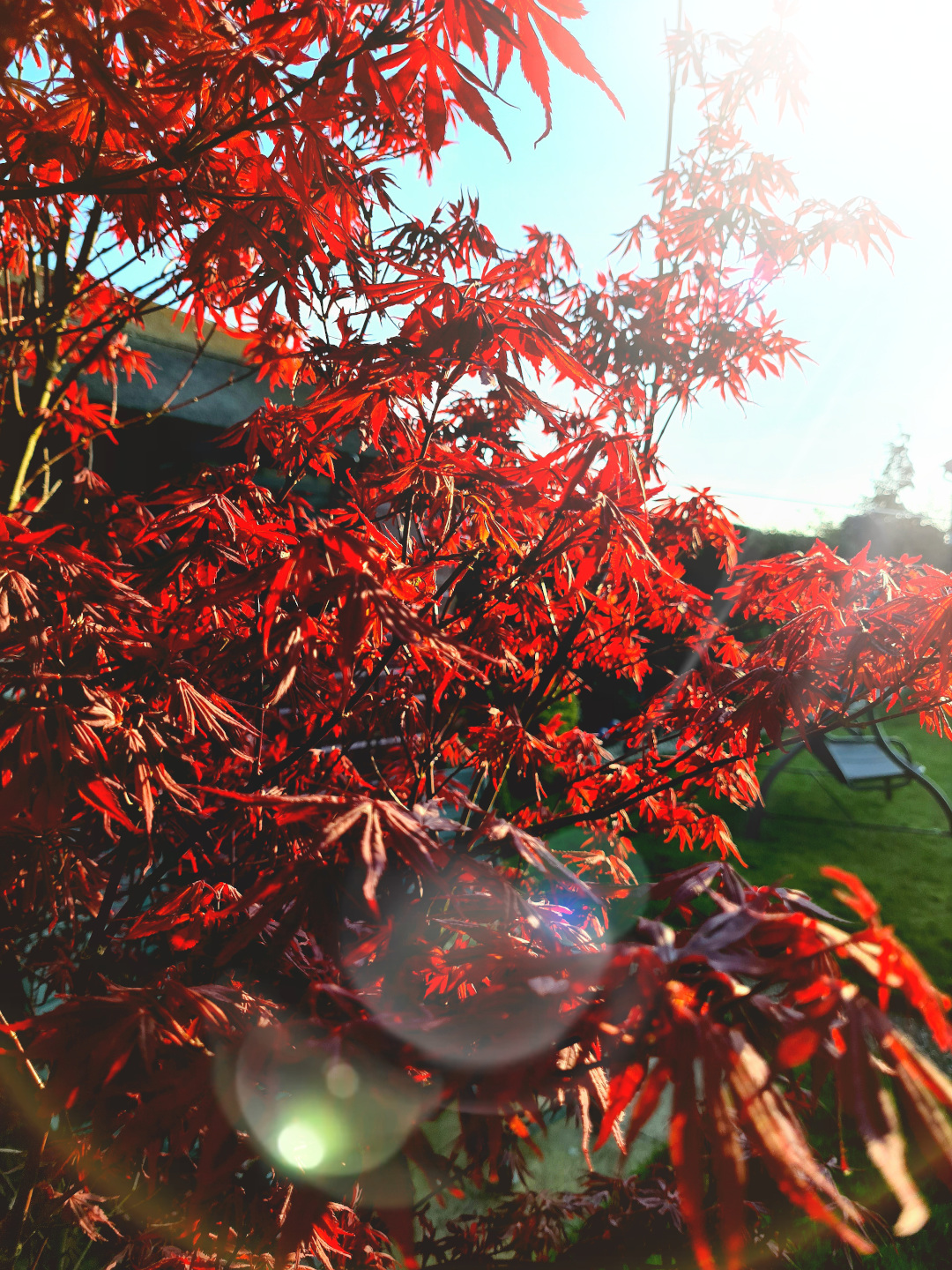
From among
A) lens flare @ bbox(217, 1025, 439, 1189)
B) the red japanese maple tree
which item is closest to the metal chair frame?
the red japanese maple tree

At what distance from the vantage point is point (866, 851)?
618 centimetres

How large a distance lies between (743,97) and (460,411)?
2.36 m

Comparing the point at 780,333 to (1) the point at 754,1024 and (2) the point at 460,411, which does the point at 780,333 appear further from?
(1) the point at 754,1024

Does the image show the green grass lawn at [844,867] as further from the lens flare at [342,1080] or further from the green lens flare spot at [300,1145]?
the lens flare at [342,1080]

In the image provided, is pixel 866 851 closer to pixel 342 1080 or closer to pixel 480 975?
pixel 480 975

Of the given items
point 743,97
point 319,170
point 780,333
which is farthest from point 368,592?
point 743,97

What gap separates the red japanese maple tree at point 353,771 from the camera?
32.3 inches

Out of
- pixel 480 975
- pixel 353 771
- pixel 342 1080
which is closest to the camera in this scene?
pixel 342 1080

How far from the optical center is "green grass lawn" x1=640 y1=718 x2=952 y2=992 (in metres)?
4.75

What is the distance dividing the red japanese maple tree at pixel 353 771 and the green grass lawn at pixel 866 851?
264cm

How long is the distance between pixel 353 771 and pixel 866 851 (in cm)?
611

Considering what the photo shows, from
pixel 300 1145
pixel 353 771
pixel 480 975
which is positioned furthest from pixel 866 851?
pixel 300 1145

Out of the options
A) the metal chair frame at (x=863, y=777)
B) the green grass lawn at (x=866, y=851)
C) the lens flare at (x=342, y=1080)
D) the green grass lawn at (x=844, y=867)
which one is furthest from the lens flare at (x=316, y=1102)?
the metal chair frame at (x=863, y=777)

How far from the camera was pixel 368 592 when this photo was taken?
1056 mm
